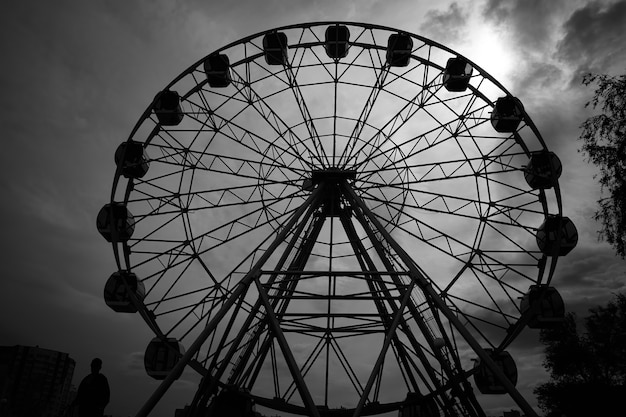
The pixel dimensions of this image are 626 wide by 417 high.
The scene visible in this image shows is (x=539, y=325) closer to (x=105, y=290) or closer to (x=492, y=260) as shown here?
(x=492, y=260)

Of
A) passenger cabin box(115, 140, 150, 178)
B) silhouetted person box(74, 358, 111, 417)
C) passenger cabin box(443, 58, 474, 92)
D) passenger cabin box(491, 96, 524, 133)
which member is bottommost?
silhouetted person box(74, 358, 111, 417)

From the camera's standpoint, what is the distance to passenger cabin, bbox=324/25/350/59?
17.0 metres

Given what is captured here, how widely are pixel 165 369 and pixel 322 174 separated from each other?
795 cm

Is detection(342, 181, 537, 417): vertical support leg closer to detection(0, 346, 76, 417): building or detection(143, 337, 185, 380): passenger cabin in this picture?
detection(143, 337, 185, 380): passenger cabin

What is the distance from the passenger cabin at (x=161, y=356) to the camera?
13131mm

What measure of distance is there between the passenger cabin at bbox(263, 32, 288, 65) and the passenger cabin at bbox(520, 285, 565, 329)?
461 inches

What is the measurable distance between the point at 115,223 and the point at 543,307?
45.3ft

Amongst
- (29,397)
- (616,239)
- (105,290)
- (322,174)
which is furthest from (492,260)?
(29,397)

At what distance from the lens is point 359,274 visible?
11.3m

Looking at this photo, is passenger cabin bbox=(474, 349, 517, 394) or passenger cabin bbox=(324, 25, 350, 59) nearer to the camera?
passenger cabin bbox=(474, 349, 517, 394)

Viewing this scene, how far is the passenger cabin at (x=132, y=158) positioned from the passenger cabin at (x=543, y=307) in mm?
13378

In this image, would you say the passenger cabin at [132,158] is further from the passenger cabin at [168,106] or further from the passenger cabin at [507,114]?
the passenger cabin at [507,114]

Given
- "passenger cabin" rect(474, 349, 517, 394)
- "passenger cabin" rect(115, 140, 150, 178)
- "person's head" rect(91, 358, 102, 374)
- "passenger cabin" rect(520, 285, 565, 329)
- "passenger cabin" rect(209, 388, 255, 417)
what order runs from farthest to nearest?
"passenger cabin" rect(115, 140, 150, 178)
"passenger cabin" rect(520, 285, 565, 329)
"passenger cabin" rect(474, 349, 517, 394)
"passenger cabin" rect(209, 388, 255, 417)
"person's head" rect(91, 358, 102, 374)

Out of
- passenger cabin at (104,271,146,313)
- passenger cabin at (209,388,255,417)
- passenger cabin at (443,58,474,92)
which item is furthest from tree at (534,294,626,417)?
passenger cabin at (104,271,146,313)
